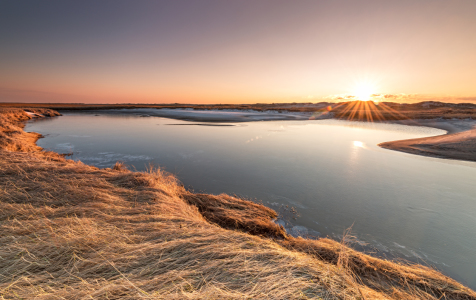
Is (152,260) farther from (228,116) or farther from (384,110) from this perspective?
(384,110)

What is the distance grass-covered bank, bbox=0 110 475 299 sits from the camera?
186cm

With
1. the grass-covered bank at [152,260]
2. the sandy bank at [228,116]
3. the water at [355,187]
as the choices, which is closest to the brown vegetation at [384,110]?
the sandy bank at [228,116]

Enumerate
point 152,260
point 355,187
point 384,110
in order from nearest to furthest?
point 152,260 < point 355,187 < point 384,110

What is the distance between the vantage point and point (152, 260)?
2303 mm

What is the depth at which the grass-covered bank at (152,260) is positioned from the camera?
73.2 inches

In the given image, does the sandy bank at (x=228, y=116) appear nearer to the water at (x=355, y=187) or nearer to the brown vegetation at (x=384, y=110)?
the brown vegetation at (x=384, y=110)

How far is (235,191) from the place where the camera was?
21.5ft

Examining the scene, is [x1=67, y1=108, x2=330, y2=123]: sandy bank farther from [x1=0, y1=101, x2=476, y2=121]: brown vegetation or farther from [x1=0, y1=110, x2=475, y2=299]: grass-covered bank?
[x1=0, y1=110, x2=475, y2=299]: grass-covered bank

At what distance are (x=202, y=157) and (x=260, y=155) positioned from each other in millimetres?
3383

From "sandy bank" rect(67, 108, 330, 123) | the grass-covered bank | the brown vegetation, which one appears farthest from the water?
the brown vegetation

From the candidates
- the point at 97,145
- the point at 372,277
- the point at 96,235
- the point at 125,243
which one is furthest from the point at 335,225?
the point at 97,145

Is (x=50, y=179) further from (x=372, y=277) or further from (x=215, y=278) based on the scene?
(x=372, y=277)

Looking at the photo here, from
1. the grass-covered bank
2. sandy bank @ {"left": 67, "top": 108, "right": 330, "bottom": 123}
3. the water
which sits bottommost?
the water

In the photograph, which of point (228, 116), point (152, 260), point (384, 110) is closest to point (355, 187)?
point (152, 260)
